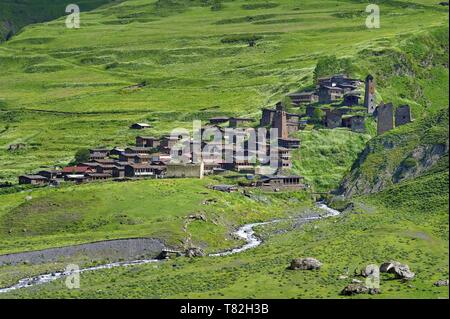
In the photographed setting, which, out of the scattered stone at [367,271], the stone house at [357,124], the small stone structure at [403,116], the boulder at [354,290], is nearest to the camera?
the boulder at [354,290]

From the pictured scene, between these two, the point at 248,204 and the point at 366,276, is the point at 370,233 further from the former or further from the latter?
the point at 248,204

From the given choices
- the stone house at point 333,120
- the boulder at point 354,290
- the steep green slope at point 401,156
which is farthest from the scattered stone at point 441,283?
the stone house at point 333,120

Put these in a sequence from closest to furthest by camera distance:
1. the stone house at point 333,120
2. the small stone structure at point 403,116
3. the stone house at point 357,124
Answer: the small stone structure at point 403,116
the stone house at point 357,124
the stone house at point 333,120

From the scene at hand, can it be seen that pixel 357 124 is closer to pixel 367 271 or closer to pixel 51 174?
pixel 51 174

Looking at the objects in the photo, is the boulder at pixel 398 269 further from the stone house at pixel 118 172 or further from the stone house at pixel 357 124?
the stone house at pixel 357 124

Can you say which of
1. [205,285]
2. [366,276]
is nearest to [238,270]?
[205,285]

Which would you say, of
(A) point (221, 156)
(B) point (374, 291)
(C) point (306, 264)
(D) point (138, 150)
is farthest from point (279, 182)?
(B) point (374, 291)

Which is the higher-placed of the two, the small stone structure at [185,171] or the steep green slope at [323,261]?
the steep green slope at [323,261]

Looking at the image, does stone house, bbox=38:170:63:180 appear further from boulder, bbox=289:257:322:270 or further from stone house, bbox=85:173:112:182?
boulder, bbox=289:257:322:270
